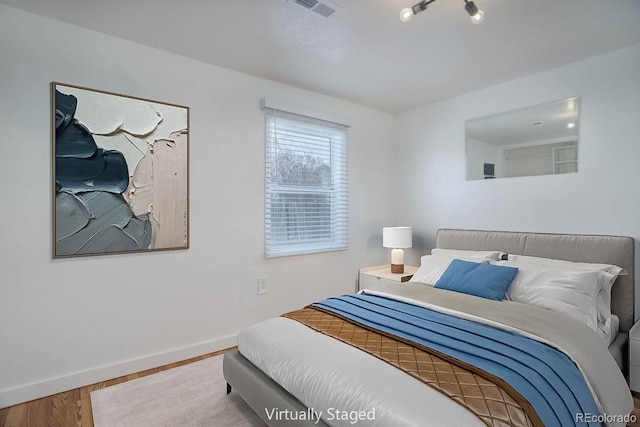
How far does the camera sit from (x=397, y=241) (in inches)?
147

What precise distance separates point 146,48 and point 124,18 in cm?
39

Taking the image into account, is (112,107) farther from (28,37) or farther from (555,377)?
(555,377)

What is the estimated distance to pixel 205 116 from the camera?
294 cm

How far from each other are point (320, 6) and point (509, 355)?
2.17 m

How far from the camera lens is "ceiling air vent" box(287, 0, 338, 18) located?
80.0 inches

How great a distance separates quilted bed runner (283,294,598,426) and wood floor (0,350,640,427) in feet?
3.16

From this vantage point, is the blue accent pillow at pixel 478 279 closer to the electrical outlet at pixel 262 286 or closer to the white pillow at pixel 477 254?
the white pillow at pixel 477 254

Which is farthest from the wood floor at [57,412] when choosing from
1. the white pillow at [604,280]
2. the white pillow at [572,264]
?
the white pillow at [572,264]

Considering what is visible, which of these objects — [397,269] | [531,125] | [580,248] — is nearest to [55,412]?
[397,269]

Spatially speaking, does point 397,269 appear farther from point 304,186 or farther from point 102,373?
point 102,373

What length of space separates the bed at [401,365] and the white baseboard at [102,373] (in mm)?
773

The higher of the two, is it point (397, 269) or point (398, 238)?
point (398, 238)

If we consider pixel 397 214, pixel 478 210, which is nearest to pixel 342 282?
pixel 397 214

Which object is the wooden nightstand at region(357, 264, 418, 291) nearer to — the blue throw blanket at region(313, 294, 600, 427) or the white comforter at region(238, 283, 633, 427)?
the white comforter at region(238, 283, 633, 427)
